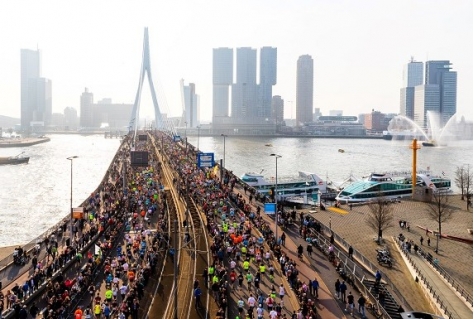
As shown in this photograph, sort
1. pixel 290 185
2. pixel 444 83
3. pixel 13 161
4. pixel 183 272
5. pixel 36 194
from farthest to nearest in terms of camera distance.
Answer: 1. pixel 444 83
2. pixel 13 161
3. pixel 36 194
4. pixel 290 185
5. pixel 183 272

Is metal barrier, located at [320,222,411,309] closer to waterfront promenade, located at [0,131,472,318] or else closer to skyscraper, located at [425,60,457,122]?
waterfront promenade, located at [0,131,472,318]

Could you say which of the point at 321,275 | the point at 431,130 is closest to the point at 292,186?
the point at 321,275

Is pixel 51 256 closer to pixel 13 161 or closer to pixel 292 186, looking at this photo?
pixel 292 186

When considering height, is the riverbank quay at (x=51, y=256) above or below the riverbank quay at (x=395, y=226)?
above

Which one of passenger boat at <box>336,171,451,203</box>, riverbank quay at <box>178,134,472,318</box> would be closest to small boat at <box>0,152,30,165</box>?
passenger boat at <box>336,171,451,203</box>

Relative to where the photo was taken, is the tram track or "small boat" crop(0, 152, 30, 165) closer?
the tram track

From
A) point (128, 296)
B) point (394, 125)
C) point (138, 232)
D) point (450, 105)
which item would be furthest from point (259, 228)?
point (450, 105)

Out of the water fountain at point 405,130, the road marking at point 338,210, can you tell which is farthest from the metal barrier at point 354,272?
the water fountain at point 405,130

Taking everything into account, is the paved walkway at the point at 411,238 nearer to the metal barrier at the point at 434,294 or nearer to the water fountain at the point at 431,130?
the metal barrier at the point at 434,294

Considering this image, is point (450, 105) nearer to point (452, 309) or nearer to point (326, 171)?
point (326, 171)
